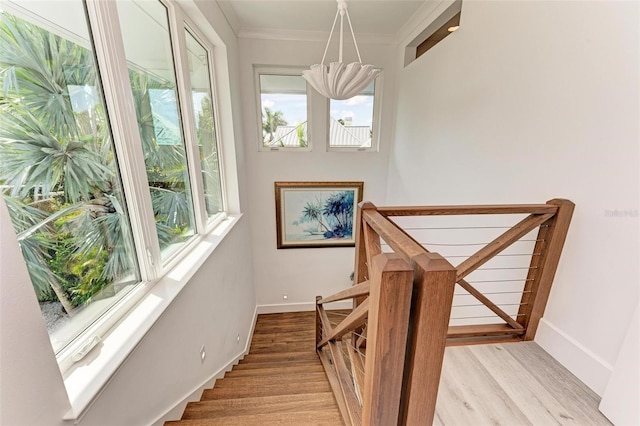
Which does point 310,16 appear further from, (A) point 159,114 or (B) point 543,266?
(B) point 543,266

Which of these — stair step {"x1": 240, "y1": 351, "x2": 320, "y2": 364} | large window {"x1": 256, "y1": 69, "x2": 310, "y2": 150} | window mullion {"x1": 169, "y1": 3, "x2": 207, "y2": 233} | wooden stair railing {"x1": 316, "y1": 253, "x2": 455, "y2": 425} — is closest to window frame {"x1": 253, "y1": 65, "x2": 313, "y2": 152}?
large window {"x1": 256, "y1": 69, "x2": 310, "y2": 150}

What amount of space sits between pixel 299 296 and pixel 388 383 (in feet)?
12.6

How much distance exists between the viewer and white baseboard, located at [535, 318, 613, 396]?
1.26 m

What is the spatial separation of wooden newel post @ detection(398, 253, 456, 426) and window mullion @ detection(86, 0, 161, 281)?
1.40 meters

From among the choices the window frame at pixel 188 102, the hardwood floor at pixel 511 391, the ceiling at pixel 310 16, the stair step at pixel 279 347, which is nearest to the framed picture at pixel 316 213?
the stair step at pixel 279 347

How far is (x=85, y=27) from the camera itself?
1099 millimetres

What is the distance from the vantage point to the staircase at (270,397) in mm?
1389

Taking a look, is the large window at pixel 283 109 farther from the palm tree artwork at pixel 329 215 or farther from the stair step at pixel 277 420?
the stair step at pixel 277 420

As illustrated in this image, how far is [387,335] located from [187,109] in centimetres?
212

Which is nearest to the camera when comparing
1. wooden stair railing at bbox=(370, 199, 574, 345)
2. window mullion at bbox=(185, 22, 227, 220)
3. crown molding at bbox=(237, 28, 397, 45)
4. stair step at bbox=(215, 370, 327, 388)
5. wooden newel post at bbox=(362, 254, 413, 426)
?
wooden newel post at bbox=(362, 254, 413, 426)

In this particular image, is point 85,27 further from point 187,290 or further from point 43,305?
point 187,290

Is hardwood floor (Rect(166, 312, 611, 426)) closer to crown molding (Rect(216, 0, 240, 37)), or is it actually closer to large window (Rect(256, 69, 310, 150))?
large window (Rect(256, 69, 310, 150))

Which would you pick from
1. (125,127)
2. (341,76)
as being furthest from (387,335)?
(341,76)

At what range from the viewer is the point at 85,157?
107 centimetres
